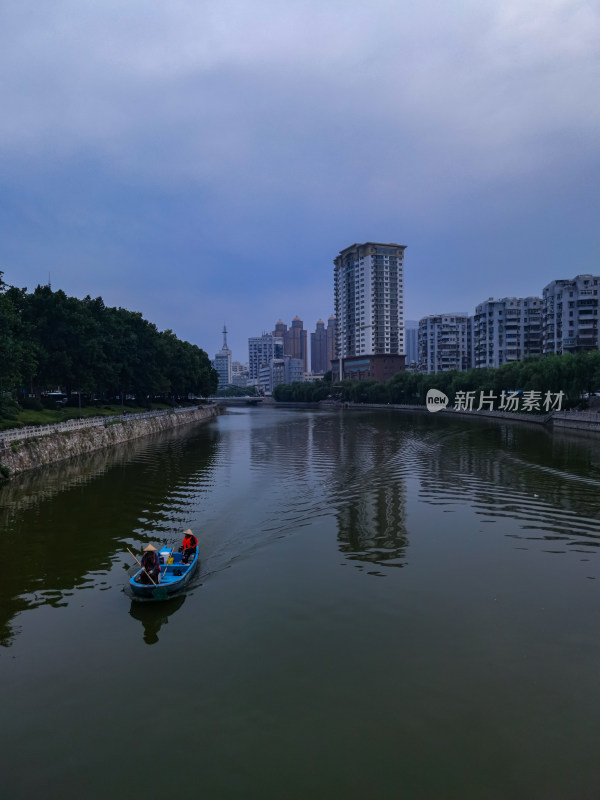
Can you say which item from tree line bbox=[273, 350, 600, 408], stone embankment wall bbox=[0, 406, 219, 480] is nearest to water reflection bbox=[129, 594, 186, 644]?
stone embankment wall bbox=[0, 406, 219, 480]

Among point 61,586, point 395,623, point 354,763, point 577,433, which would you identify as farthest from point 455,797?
point 577,433

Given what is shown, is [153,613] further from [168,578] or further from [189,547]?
[189,547]

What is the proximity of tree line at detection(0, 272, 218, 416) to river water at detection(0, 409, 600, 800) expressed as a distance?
24.7 meters

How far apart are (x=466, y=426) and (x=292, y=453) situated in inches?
1737

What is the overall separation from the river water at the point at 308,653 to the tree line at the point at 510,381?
2403 inches

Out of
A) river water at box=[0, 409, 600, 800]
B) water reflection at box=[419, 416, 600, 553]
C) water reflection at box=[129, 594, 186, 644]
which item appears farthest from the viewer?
water reflection at box=[419, 416, 600, 553]

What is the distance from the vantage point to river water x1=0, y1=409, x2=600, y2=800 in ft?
34.3

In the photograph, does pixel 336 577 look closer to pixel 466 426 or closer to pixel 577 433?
pixel 577 433

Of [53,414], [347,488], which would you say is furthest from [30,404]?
[347,488]

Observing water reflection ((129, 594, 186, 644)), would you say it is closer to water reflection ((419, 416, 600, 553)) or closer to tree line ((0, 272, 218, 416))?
water reflection ((419, 416, 600, 553))

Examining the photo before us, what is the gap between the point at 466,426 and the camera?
9025 centimetres

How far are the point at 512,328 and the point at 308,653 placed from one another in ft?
541

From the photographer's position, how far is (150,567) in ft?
59.6

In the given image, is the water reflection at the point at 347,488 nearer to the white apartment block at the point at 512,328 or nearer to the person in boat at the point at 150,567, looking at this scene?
the person in boat at the point at 150,567
